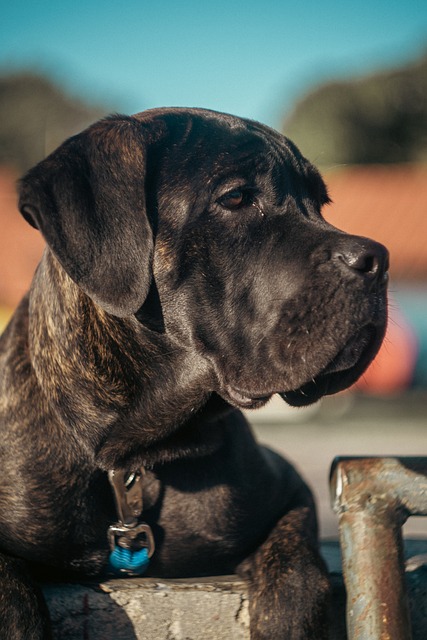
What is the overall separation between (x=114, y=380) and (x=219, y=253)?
545 millimetres

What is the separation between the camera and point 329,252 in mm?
2756

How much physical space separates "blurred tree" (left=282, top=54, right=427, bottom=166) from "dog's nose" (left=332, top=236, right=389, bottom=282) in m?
27.1

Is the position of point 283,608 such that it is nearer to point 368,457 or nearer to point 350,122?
point 368,457

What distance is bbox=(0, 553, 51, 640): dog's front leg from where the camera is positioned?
2.61 metres

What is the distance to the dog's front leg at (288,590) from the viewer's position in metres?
2.67

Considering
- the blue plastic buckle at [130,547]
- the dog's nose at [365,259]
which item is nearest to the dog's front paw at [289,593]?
the blue plastic buckle at [130,547]

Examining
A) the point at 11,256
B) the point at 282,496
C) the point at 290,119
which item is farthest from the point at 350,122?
the point at 282,496

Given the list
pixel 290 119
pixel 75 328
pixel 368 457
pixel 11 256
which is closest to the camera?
pixel 368 457

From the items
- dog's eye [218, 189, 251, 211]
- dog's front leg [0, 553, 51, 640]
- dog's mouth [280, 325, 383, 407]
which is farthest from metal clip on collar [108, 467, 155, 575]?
dog's eye [218, 189, 251, 211]

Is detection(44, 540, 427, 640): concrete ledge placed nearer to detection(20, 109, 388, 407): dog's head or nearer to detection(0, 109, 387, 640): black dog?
detection(0, 109, 387, 640): black dog

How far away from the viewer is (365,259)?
2691 millimetres

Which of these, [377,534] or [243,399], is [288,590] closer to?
[377,534]

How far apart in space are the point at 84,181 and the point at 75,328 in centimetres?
49

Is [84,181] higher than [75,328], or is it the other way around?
[84,181]
